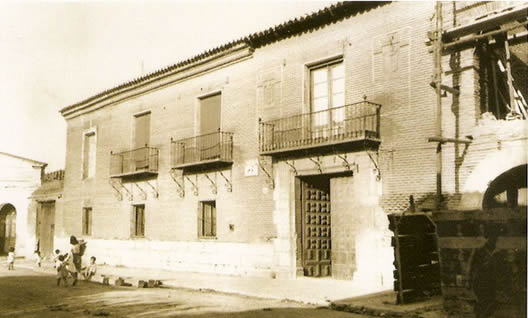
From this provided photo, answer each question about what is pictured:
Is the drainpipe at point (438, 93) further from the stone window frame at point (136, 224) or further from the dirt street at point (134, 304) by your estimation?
the stone window frame at point (136, 224)

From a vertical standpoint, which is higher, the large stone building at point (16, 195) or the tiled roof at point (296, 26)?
the tiled roof at point (296, 26)

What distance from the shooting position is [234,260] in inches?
623

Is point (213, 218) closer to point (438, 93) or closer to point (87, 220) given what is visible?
point (87, 220)

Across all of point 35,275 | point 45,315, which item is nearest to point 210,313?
point 45,315

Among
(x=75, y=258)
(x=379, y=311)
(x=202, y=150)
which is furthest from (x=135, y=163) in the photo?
(x=379, y=311)

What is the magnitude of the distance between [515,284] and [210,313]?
5.13m

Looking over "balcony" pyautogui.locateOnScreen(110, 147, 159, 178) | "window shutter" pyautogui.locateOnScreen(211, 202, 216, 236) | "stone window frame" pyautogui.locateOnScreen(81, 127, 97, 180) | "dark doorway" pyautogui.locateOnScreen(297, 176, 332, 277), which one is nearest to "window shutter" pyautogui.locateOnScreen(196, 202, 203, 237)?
"window shutter" pyautogui.locateOnScreen(211, 202, 216, 236)

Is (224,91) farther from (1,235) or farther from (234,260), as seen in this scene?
(1,235)

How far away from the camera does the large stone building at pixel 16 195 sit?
88.7ft

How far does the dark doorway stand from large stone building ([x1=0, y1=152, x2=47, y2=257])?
59.0 ft

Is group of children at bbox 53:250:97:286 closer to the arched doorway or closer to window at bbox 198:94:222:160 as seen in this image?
window at bbox 198:94:222:160

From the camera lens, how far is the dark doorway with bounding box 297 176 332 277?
1438 centimetres

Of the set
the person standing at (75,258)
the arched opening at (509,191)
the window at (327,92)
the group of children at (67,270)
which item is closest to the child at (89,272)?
the group of children at (67,270)

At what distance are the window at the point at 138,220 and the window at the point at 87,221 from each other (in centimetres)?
361
